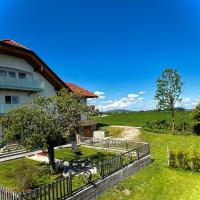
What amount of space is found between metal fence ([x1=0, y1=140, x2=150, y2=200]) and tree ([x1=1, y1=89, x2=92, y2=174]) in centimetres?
275

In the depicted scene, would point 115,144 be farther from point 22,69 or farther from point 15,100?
point 22,69

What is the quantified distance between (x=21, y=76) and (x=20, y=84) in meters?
2.16

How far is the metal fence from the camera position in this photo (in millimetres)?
10586

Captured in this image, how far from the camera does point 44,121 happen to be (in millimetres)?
15219

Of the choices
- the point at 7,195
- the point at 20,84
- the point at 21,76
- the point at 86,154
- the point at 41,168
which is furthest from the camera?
the point at 21,76

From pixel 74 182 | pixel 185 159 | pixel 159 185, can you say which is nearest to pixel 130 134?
pixel 185 159

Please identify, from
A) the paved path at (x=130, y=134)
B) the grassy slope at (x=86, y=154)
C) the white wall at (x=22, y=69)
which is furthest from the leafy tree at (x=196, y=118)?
the white wall at (x=22, y=69)

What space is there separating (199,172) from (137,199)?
7.16 m

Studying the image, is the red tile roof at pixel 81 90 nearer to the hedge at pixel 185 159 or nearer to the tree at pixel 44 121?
the hedge at pixel 185 159

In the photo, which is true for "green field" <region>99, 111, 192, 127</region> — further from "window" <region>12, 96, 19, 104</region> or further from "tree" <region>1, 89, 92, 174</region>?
"tree" <region>1, 89, 92, 174</region>

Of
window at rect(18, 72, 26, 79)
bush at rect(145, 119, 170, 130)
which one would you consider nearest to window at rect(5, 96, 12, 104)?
window at rect(18, 72, 26, 79)

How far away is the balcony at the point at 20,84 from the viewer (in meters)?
25.1

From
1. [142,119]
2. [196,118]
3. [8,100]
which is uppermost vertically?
[8,100]

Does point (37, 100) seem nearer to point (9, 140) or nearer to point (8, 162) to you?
point (9, 140)
